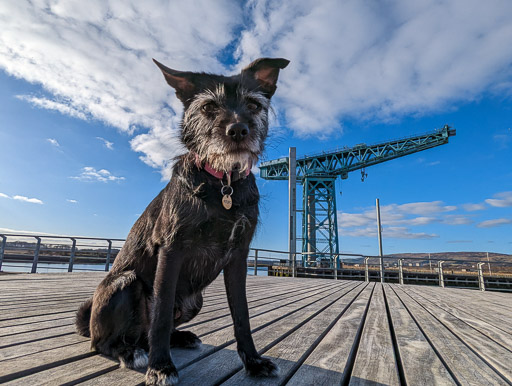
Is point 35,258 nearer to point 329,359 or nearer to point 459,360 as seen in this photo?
point 329,359

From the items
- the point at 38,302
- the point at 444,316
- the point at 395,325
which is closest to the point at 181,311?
the point at 395,325

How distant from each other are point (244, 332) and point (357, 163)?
25.9 meters

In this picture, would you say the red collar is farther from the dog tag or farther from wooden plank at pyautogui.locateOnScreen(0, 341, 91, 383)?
wooden plank at pyautogui.locateOnScreen(0, 341, 91, 383)

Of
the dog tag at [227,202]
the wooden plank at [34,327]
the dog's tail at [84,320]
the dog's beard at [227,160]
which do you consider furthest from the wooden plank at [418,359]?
the wooden plank at [34,327]

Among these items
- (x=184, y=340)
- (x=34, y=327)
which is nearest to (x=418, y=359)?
(x=184, y=340)

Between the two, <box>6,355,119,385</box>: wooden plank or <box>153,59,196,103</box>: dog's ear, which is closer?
<box>6,355,119,385</box>: wooden plank

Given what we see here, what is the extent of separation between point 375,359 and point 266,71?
6.49 feet

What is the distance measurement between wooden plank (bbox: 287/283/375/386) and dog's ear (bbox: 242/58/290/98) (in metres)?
Result: 1.71

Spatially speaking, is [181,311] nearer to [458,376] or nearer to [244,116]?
[244,116]

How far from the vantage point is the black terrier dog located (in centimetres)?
143

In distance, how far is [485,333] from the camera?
2652 millimetres

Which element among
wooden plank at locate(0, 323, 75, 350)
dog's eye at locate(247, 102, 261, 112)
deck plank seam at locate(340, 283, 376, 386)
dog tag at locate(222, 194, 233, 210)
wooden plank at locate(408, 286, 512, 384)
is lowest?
wooden plank at locate(408, 286, 512, 384)

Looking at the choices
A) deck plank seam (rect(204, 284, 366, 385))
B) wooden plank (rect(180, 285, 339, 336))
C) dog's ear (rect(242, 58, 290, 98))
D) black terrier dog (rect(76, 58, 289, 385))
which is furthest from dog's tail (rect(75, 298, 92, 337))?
dog's ear (rect(242, 58, 290, 98))

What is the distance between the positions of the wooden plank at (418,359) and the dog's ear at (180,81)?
2048mm
